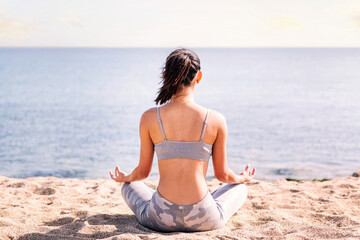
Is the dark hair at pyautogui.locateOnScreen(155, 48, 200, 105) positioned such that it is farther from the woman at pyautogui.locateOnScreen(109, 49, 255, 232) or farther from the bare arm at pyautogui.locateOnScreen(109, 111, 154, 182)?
the bare arm at pyautogui.locateOnScreen(109, 111, 154, 182)

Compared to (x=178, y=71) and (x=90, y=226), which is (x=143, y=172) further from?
(x=178, y=71)

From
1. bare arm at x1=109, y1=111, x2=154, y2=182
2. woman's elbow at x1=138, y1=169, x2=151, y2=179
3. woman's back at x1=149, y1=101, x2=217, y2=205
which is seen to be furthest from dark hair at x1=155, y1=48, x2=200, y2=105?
woman's elbow at x1=138, y1=169, x2=151, y2=179

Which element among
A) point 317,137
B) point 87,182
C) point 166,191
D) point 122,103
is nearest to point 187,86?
point 166,191

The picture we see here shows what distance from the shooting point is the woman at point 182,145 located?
3.59 m

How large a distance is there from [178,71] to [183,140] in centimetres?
62

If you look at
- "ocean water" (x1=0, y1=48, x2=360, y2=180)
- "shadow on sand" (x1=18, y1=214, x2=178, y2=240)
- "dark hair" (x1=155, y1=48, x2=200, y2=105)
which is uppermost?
"dark hair" (x1=155, y1=48, x2=200, y2=105)

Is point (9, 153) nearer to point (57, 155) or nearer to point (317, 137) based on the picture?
point (57, 155)

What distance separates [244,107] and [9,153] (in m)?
16.0

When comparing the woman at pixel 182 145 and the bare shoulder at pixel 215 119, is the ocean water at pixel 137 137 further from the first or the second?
the bare shoulder at pixel 215 119

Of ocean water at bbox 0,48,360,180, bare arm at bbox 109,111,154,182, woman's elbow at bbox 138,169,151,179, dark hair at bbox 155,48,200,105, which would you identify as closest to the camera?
dark hair at bbox 155,48,200,105

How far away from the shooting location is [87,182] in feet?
23.4

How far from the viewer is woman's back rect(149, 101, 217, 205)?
141 inches

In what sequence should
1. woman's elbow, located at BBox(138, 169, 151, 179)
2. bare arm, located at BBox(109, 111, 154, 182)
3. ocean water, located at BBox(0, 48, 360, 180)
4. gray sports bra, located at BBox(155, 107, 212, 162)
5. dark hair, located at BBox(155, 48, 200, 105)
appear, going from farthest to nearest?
1. ocean water, located at BBox(0, 48, 360, 180)
2. woman's elbow, located at BBox(138, 169, 151, 179)
3. bare arm, located at BBox(109, 111, 154, 182)
4. gray sports bra, located at BBox(155, 107, 212, 162)
5. dark hair, located at BBox(155, 48, 200, 105)

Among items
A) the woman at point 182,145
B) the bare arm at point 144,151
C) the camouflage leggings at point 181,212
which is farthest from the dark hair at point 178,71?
the camouflage leggings at point 181,212
